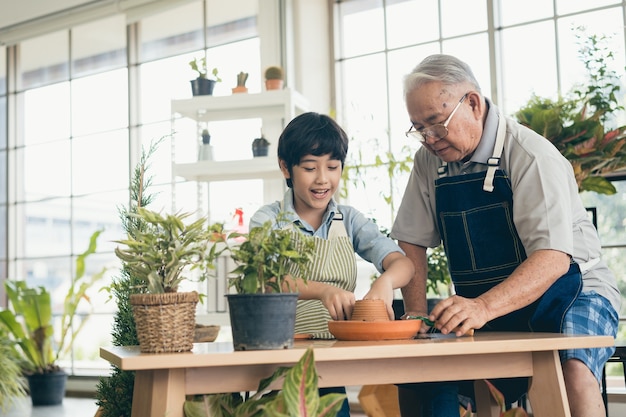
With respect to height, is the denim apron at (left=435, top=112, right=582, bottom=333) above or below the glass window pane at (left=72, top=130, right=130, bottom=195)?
below

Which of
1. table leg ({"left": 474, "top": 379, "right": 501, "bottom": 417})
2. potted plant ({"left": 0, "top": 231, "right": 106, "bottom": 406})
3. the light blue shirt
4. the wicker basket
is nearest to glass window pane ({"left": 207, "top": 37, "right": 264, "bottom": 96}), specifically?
potted plant ({"left": 0, "top": 231, "right": 106, "bottom": 406})

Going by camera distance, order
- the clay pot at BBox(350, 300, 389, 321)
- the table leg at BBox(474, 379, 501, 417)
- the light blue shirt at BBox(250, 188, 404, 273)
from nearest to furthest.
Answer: the clay pot at BBox(350, 300, 389, 321) → the table leg at BBox(474, 379, 501, 417) → the light blue shirt at BBox(250, 188, 404, 273)

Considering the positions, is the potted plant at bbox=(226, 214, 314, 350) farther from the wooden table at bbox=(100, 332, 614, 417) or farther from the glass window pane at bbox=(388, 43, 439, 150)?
the glass window pane at bbox=(388, 43, 439, 150)

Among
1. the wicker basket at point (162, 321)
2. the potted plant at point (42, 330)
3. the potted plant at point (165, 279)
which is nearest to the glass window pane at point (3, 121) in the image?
the potted plant at point (42, 330)

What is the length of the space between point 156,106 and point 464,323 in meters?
4.74

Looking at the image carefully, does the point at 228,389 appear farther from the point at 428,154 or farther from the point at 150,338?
the point at 428,154

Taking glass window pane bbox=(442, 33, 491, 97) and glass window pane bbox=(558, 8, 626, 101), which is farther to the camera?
glass window pane bbox=(442, 33, 491, 97)

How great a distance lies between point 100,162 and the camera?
6332 millimetres

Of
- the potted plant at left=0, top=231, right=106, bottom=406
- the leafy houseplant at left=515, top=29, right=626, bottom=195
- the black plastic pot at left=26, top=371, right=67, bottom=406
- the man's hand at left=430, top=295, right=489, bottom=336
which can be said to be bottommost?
the black plastic pot at left=26, top=371, right=67, bottom=406

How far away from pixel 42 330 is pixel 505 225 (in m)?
4.64

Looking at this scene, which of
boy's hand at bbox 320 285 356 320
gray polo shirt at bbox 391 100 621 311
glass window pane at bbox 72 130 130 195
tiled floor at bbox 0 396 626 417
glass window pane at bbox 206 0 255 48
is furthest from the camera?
glass window pane at bbox 72 130 130 195

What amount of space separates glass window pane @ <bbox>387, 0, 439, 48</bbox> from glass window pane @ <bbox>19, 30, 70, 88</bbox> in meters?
3.21

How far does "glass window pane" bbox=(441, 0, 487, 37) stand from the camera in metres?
4.56

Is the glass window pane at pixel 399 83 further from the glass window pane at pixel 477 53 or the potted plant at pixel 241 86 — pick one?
the potted plant at pixel 241 86
